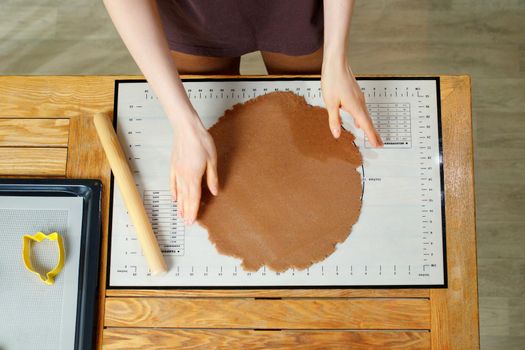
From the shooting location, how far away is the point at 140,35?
70cm

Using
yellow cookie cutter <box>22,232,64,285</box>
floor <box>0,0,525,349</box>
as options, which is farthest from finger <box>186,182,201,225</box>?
floor <box>0,0,525,349</box>

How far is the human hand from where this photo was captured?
0.78 metres

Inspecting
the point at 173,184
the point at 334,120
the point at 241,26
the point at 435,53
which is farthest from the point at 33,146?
the point at 435,53

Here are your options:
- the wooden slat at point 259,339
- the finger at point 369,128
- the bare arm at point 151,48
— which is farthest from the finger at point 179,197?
the finger at point 369,128

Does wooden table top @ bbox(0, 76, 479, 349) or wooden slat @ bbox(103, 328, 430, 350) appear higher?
wooden table top @ bbox(0, 76, 479, 349)

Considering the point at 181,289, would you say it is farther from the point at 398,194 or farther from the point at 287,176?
the point at 398,194

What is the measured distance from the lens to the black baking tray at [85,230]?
0.82 m

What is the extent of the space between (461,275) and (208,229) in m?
0.43

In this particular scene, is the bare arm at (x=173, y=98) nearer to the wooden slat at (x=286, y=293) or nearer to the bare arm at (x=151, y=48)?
the bare arm at (x=151, y=48)

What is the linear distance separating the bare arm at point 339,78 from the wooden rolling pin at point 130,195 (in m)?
0.35

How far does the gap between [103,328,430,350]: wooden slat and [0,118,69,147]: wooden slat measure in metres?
0.35

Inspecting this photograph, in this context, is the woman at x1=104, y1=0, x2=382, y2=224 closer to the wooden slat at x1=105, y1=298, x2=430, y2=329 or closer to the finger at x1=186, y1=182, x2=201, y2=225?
the finger at x1=186, y1=182, x2=201, y2=225

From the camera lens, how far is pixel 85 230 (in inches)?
33.3

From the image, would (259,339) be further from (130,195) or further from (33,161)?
(33,161)
